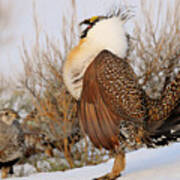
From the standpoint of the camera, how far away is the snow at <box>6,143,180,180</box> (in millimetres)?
3006

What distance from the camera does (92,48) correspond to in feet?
9.12

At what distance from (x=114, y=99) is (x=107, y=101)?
59 mm

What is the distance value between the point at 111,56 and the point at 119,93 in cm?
33

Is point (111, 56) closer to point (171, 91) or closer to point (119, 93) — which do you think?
point (119, 93)

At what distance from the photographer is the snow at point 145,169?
3.01 metres

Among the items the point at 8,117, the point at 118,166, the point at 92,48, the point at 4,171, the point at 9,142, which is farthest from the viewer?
the point at 8,117

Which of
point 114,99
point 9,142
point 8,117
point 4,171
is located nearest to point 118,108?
point 114,99

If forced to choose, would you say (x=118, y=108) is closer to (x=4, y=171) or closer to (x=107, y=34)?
(x=107, y=34)

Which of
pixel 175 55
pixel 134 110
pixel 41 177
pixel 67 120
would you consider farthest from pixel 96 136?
pixel 175 55

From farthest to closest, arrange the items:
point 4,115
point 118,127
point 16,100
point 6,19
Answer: point 6,19
point 16,100
point 4,115
point 118,127

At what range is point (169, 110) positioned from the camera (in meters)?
2.75

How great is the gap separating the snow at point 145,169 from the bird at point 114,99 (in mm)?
321

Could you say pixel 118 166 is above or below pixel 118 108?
below

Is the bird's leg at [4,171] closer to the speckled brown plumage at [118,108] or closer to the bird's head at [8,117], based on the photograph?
the bird's head at [8,117]
